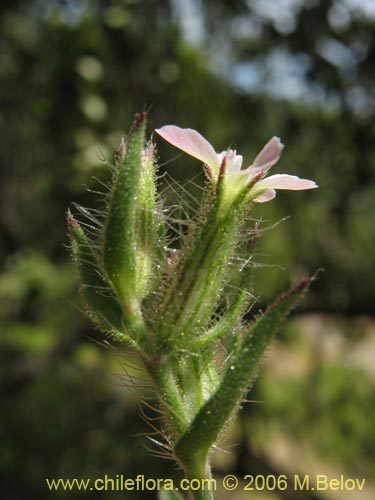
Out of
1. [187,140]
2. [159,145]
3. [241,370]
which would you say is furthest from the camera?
[159,145]

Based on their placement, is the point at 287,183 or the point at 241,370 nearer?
the point at 241,370

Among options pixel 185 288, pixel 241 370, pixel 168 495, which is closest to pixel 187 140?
pixel 185 288

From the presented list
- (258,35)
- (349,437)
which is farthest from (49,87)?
(349,437)

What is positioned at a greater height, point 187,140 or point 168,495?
point 187,140

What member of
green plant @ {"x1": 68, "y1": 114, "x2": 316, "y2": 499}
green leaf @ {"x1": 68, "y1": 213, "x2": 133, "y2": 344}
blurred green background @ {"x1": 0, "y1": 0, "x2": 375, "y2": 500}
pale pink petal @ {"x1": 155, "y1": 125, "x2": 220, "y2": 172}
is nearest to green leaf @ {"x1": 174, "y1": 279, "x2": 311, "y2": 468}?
green plant @ {"x1": 68, "y1": 114, "x2": 316, "y2": 499}

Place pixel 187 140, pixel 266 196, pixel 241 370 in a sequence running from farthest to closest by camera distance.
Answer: pixel 266 196
pixel 187 140
pixel 241 370

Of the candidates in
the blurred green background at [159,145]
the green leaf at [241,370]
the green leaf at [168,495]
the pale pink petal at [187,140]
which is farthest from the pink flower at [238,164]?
the blurred green background at [159,145]

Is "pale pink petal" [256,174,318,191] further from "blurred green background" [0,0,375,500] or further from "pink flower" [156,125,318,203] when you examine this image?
"blurred green background" [0,0,375,500]

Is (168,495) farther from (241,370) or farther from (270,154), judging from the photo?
(270,154)
